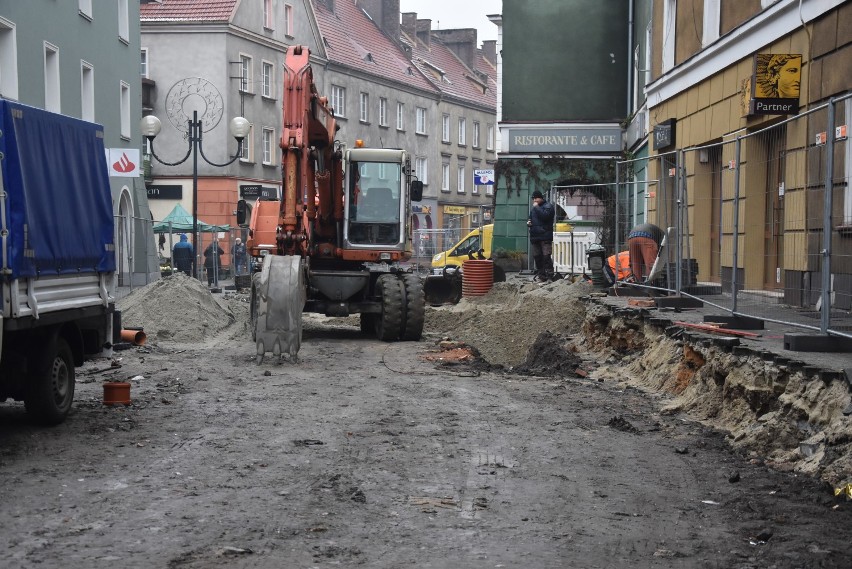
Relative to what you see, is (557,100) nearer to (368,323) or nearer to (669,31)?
(669,31)

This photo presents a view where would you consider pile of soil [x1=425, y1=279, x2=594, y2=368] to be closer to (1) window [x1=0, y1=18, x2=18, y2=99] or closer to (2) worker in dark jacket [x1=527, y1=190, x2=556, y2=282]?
(2) worker in dark jacket [x1=527, y1=190, x2=556, y2=282]

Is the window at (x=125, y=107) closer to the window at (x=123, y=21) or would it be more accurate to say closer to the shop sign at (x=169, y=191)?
the window at (x=123, y=21)

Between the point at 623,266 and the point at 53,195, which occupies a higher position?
the point at 53,195

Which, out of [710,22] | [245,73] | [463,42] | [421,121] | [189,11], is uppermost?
[463,42]

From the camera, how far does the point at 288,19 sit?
2069 inches

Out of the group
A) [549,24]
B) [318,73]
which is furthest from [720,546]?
[318,73]

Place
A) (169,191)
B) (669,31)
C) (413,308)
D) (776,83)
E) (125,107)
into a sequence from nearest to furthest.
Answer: (776,83) < (413,308) < (669,31) < (125,107) < (169,191)

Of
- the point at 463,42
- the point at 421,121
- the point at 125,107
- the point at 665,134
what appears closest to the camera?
the point at 665,134

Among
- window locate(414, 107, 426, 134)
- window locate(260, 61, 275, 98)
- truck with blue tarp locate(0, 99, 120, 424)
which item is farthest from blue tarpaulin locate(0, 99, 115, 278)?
window locate(414, 107, 426, 134)

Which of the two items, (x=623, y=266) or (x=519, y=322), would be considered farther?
(x=519, y=322)

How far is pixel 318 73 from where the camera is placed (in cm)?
5422

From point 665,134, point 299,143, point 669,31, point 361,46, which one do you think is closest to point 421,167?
point 361,46

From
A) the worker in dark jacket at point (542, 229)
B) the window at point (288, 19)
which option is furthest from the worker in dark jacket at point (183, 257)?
the window at point (288, 19)

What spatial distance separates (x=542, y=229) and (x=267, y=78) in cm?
3010
